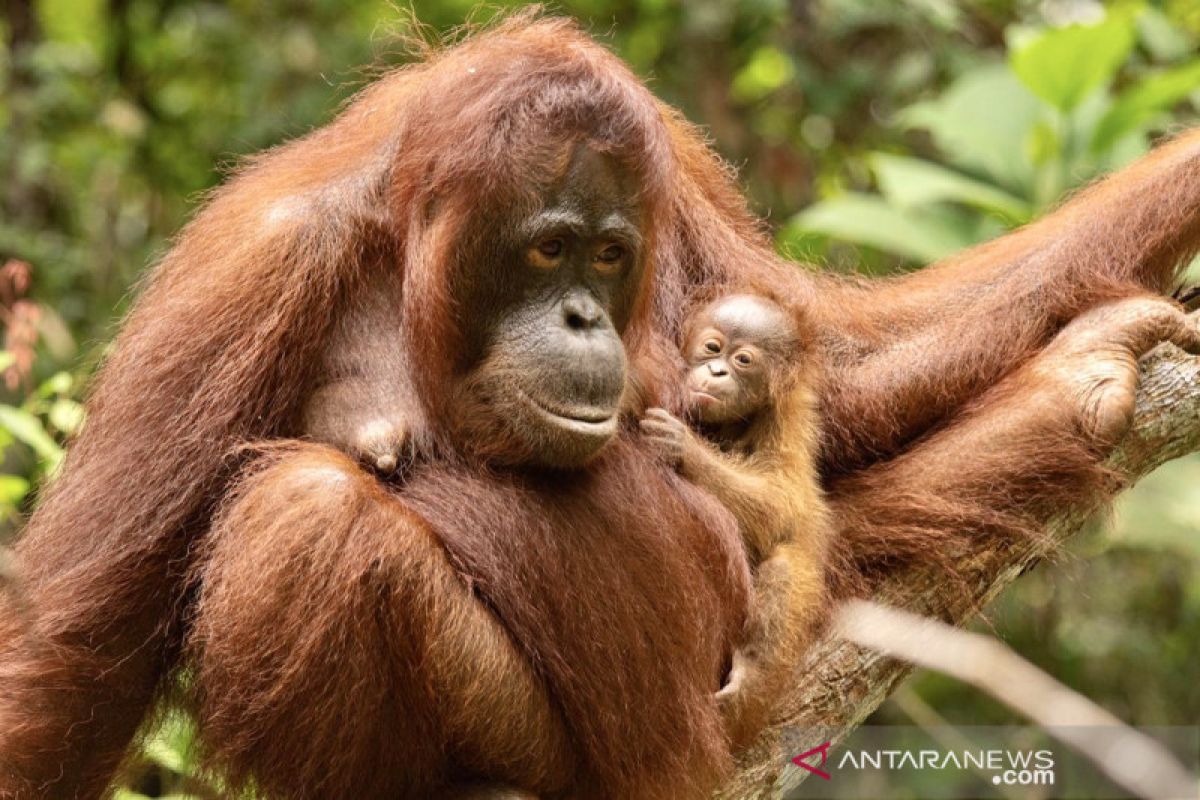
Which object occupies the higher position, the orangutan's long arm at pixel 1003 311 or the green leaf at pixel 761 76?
the orangutan's long arm at pixel 1003 311

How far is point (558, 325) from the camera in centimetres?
285

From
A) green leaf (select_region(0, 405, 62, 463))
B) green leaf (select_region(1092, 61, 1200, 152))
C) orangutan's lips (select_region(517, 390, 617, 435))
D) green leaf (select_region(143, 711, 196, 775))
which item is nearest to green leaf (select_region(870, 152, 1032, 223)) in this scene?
green leaf (select_region(1092, 61, 1200, 152))

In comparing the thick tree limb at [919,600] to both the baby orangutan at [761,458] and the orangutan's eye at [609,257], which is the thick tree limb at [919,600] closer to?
the baby orangutan at [761,458]

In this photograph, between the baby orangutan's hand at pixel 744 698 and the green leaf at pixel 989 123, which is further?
the green leaf at pixel 989 123

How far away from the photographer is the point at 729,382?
3541mm

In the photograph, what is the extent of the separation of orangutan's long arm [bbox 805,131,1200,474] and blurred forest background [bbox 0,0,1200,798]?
5.08ft

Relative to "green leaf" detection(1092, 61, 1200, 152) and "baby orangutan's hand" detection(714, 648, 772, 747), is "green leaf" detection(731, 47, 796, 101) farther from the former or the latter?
"baby orangutan's hand" detection(714, 648, 772, 747)

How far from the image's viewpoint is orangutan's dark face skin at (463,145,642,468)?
2842 millimetres

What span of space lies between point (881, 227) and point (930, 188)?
10.3 inches

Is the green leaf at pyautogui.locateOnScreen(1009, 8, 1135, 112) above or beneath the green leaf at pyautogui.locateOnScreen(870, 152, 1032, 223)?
above

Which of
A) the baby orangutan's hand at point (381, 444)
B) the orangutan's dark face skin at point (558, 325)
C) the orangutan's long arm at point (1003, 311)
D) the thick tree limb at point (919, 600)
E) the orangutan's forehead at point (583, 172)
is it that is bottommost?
the thick tree limb at point (919, 600)

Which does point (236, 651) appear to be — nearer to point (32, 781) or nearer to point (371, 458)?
point (371, 458)

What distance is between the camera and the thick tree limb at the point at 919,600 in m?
3.44

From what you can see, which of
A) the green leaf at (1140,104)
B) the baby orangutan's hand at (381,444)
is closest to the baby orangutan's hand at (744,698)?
the baby orangutan's hand at (381,444)
